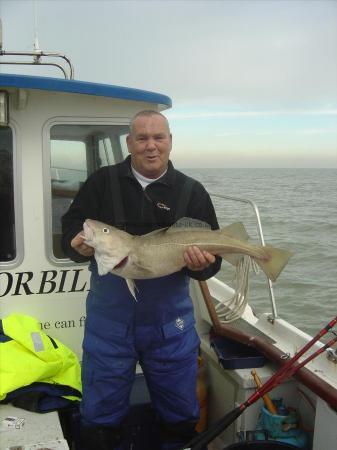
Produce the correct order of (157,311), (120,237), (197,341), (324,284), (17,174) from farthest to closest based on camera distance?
(324,284) < (17,174) < (197,341) < (157,311) < (120,237)

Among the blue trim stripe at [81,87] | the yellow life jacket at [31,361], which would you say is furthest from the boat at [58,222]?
the yellow life jacket at [31,361]

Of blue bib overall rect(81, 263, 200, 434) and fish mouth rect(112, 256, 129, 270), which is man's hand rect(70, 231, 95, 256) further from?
blue bib overall rect(81, 263, 200, 434)

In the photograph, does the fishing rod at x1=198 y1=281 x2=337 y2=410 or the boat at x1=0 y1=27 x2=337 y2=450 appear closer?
the fishing rod at x1=198 y1=281 x2=337 y2=410

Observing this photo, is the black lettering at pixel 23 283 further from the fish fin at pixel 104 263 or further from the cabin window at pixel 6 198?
the fish fin at pixel 104 263

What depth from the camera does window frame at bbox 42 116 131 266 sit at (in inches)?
152

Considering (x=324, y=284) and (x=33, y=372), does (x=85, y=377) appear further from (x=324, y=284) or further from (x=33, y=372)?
(x=324, y=284)

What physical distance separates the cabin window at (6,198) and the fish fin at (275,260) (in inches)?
82.4

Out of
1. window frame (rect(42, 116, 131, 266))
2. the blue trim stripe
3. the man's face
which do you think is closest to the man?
the man's face

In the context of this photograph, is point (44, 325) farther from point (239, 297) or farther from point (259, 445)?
point (259, 445)

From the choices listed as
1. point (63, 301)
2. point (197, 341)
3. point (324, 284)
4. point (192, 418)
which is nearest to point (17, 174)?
point (63, 301)

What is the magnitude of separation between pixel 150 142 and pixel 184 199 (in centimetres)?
41

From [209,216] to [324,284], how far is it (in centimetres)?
841

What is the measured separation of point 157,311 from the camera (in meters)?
2.92

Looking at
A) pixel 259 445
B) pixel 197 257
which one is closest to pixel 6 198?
pixel 197 257
